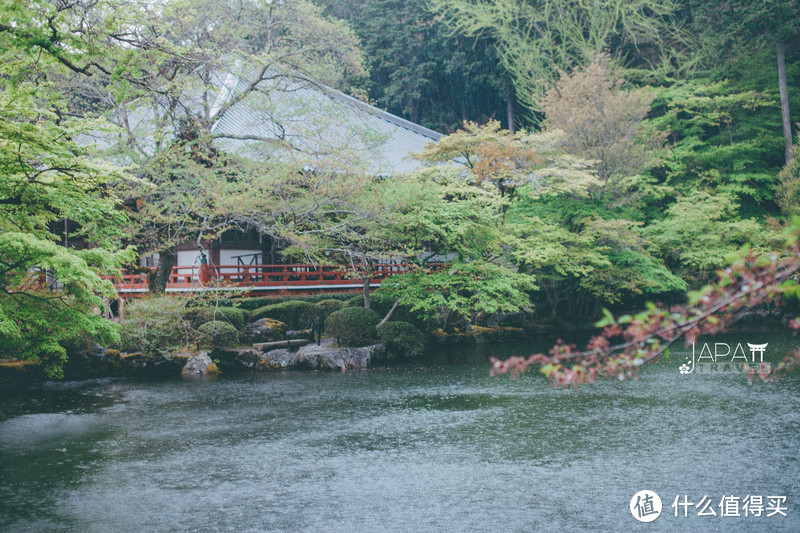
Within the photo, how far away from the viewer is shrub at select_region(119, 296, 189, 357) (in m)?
13.5

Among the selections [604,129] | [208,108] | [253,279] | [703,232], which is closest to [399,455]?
[208,108]

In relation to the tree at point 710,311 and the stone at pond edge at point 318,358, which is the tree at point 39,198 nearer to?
the tree at point 710,311

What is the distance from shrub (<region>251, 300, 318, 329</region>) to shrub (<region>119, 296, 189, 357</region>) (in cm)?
229

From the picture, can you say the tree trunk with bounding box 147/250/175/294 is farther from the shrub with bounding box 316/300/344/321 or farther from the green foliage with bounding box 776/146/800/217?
the green foliage with bounding box 776/146/800/217

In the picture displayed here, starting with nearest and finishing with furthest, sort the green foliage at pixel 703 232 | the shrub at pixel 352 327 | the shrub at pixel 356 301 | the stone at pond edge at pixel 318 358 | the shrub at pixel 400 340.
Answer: the stone at pond edge at pixel 318 358 < the shrub at pixel 352 327 < the shrub at pixel 400 340 < the shrub at pixel 356 301 < the green foliage at pixel 703 232

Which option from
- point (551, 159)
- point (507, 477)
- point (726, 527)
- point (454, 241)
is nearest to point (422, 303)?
point (454, 241)

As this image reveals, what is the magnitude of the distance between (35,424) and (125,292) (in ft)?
24.8

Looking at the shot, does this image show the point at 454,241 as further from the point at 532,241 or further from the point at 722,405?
the point at 722,405

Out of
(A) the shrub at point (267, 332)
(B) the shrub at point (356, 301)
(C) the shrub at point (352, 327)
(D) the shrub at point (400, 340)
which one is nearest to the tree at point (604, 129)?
(D) the shrub at point (400, 340)

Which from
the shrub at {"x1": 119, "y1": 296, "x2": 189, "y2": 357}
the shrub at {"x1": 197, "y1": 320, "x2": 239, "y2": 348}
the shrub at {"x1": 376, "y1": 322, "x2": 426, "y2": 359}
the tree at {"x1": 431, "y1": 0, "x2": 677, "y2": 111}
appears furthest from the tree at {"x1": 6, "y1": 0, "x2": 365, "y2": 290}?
the tree at {"x1": 431, "y1": 0, "x2": 677, "y2": 111}

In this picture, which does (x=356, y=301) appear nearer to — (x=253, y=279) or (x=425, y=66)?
(x=253, y=279)

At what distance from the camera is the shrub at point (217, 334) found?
556 inches

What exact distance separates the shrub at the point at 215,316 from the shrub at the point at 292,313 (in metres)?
0.90

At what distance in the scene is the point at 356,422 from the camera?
9.38 meters
